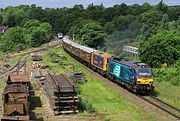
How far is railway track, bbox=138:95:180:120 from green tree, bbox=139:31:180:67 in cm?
1943

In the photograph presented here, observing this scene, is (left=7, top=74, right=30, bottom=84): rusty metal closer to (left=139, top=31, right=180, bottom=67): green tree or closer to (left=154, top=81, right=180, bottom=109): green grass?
(left=154, top=81, right=180, bottom=109): green grass

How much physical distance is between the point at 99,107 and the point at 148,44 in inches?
1027

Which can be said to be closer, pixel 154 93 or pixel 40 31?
pixel 154 93

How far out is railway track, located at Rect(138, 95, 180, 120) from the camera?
24427mm

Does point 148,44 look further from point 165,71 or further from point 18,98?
point 18,98

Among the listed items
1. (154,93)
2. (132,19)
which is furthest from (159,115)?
(132,19)

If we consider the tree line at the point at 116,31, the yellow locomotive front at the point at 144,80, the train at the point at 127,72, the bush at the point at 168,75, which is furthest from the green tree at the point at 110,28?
the yellow locomotive front at the point at 144,80

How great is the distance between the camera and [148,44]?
49719mm

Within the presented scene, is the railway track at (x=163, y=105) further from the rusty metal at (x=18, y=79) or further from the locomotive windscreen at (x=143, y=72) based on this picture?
the rusty metal at (x=18, y=79)

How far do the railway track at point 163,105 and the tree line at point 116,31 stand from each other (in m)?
20.2

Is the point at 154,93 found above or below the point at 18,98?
below

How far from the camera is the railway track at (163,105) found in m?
24.4

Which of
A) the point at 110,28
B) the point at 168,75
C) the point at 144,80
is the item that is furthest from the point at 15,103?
the point at 110,28

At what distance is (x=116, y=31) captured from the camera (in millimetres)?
129125
